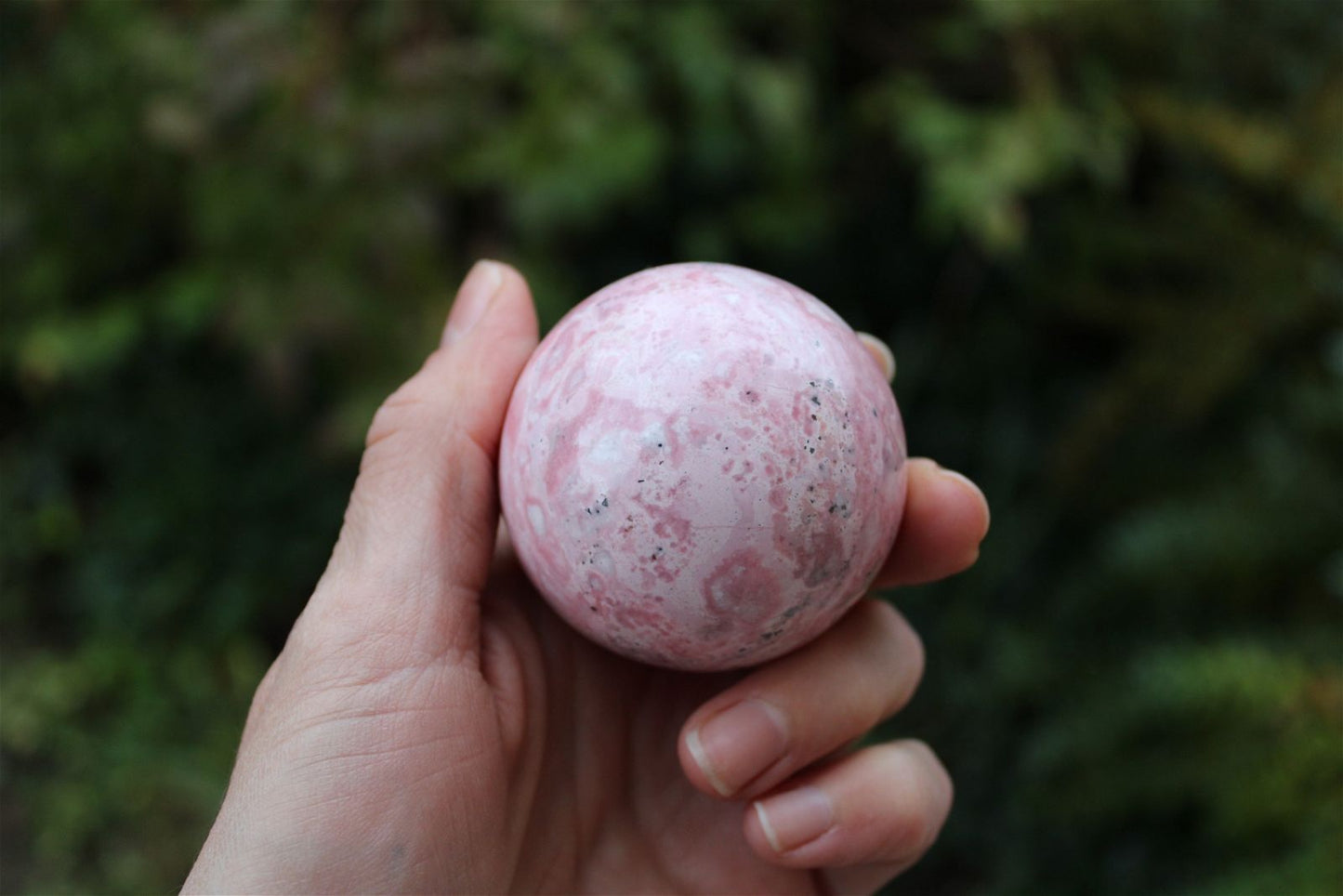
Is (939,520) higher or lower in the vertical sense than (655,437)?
lower

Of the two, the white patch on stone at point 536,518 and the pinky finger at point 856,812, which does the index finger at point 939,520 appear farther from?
the white patch on stone at point 536,518

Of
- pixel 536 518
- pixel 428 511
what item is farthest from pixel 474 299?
pixel 536 518

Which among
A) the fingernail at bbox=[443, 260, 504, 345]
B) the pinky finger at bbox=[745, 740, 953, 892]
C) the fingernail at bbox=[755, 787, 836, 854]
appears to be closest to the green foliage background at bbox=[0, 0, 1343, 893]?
the fingernail at bbox=[443, 260, 504, 345]

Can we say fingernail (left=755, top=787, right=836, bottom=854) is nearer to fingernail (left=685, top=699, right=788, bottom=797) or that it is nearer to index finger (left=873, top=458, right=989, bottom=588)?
fingernail (left=685, top=699, right=788, bottom=797)

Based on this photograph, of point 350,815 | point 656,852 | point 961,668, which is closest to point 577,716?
point 656,852

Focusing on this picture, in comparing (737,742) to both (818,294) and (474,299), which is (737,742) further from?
(818,294)

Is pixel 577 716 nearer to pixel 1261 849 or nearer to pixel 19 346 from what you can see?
pixel 1261 849
